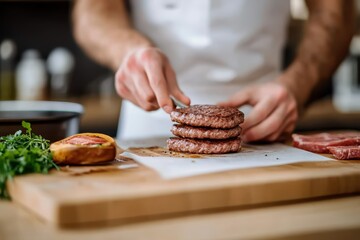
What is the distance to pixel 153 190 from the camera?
1.00 m

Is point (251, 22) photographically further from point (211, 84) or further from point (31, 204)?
point (31, 204)

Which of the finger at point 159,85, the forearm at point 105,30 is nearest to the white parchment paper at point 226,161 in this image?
the finger at point 159,85

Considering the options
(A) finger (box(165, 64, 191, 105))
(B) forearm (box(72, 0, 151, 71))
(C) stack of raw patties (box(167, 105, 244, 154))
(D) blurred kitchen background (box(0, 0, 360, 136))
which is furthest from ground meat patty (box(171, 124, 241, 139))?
(D) blurred kitchen background (box(0, 0, 360, 136))

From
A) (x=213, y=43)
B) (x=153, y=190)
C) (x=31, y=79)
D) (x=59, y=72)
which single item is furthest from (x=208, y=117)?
(x=59, y=72)

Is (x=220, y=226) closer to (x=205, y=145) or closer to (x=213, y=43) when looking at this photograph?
(x=205, y=145)

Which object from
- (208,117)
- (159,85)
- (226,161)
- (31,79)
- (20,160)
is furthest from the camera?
(31,79)

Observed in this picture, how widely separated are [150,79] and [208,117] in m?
0.20

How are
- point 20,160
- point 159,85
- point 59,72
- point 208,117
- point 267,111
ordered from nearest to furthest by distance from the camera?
point 20,160, point 208,117, point 159,85, point 267,111, point 59,72

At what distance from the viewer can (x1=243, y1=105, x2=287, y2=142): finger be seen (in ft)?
5.08

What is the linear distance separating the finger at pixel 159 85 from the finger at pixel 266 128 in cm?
23

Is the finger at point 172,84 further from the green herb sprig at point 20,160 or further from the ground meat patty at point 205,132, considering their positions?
the green herb sprig at point 20,160

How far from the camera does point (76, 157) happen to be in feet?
3.91

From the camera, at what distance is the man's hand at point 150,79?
1.46 m

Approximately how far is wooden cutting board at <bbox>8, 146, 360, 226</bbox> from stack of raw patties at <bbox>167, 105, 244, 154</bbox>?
20cm
